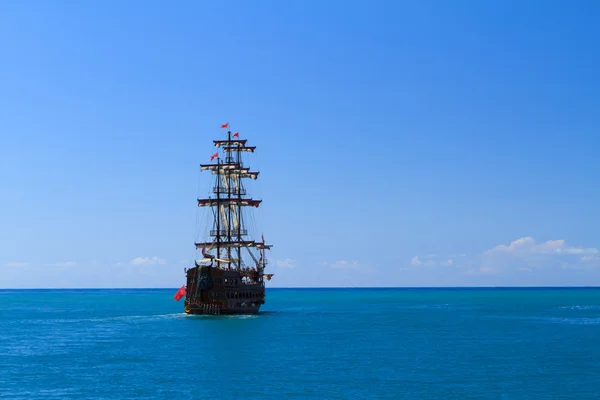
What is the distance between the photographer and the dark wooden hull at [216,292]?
332ft

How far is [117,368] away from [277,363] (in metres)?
13.2

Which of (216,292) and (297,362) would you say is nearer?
(297,362)

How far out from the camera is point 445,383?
164ft

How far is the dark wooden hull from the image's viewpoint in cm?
10112

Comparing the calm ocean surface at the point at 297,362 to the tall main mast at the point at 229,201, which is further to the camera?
the tall main mast at the point at 229,201

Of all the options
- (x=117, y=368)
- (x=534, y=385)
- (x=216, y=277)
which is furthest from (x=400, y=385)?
(x=216, y=277)

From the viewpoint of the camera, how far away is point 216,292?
337 ft

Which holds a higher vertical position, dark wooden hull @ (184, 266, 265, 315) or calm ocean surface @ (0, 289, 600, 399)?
dark wooden hull @ (184, 266, 265, 315)

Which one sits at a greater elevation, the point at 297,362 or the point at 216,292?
the point at 216,292

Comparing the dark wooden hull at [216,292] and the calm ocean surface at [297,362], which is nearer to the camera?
the calm ocean surface at [297,362]

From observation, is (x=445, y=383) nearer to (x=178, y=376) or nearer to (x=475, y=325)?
(x=178, y=376)

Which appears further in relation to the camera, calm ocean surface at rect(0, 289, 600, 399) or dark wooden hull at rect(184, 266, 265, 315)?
dark wooden hull at rect(184, 266, 265, 315)

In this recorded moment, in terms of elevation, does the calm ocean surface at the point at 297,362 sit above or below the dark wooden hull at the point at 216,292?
below

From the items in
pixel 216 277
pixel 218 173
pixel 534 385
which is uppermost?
pixel 218 173
